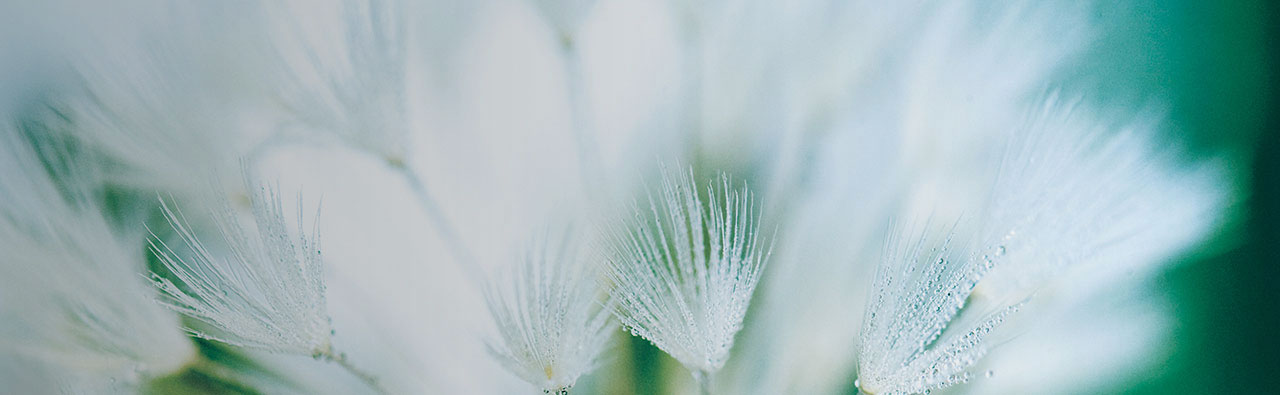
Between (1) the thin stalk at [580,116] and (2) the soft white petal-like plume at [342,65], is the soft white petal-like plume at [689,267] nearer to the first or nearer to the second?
(1) the thin stalk at [580,116]

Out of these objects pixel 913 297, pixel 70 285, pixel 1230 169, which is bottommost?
pixel 70 285

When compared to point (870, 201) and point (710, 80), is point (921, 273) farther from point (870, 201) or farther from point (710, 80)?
point (710, 80)

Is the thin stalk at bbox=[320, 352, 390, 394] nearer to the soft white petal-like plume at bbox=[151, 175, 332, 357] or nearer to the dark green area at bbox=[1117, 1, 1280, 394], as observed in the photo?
the soft white petal-like plume at bbox=[151, 175, 332, 357]

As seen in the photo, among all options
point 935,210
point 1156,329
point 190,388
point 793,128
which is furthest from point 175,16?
point 1156,329

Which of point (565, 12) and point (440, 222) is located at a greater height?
point (565, 12)

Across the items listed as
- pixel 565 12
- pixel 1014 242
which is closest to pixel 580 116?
pixel 565 12

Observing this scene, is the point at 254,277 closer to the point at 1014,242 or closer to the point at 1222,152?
the point at 1014,242

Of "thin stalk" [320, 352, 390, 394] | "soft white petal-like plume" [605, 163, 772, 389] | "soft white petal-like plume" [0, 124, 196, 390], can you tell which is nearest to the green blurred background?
"soft white petal-like plume" [605, 163, 772, 389]
